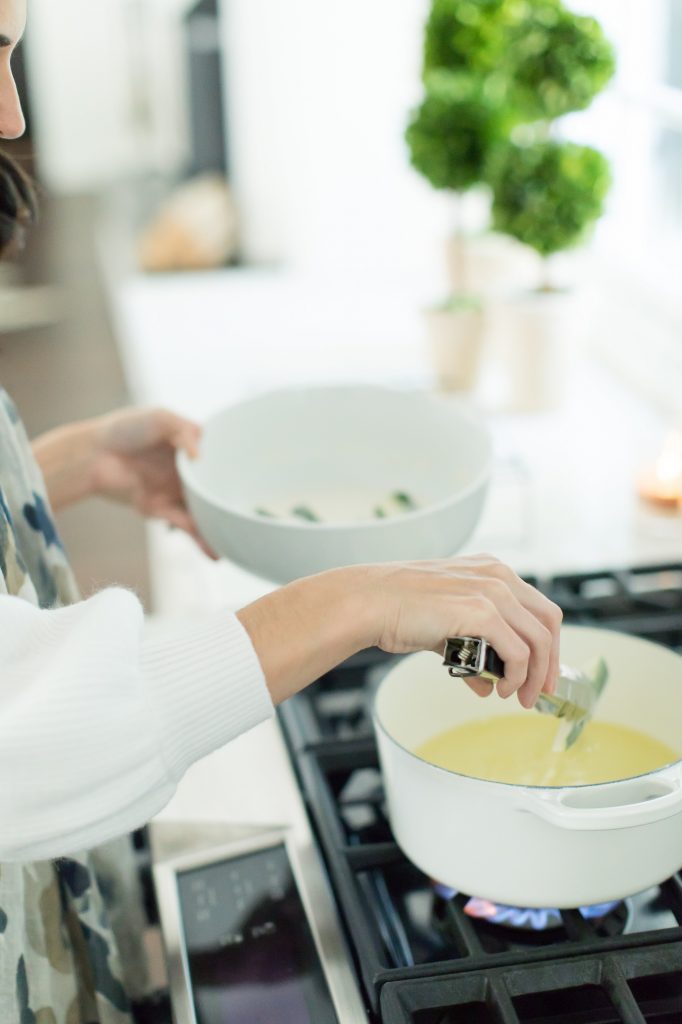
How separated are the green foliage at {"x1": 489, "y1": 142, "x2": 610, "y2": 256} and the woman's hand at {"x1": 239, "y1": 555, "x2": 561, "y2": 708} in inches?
40.6

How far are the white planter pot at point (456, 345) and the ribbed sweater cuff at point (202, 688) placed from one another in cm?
120

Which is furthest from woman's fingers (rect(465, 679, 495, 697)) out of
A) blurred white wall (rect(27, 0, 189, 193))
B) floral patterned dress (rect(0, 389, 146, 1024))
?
blurred white wall (rect(27, 0, 189, 193))

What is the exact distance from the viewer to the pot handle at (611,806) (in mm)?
586

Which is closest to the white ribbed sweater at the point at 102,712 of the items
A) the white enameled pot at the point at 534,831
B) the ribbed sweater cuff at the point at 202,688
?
the ribbed sweater cuff at the point at 202,688

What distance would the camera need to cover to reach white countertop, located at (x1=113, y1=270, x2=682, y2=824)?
3.04 ft

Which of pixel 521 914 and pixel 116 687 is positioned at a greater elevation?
pixel 116 687

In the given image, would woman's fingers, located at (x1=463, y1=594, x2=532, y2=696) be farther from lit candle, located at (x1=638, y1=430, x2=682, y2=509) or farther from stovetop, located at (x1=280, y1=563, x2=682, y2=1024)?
lit candle, located at (x1=638, y1=430, x2=682, y2=509)

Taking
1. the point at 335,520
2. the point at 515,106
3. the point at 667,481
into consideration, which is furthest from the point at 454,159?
the point at 335,520

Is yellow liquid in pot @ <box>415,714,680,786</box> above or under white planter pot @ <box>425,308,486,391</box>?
above

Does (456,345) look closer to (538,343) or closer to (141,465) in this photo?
(538,343)

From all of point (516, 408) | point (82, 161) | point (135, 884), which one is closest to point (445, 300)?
point (516, 408)

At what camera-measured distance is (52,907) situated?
2.51ft

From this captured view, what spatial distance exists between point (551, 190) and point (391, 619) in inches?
42.8

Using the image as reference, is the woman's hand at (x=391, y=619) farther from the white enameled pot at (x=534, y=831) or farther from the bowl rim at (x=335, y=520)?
the bowl rim at (x=335, y=520)
